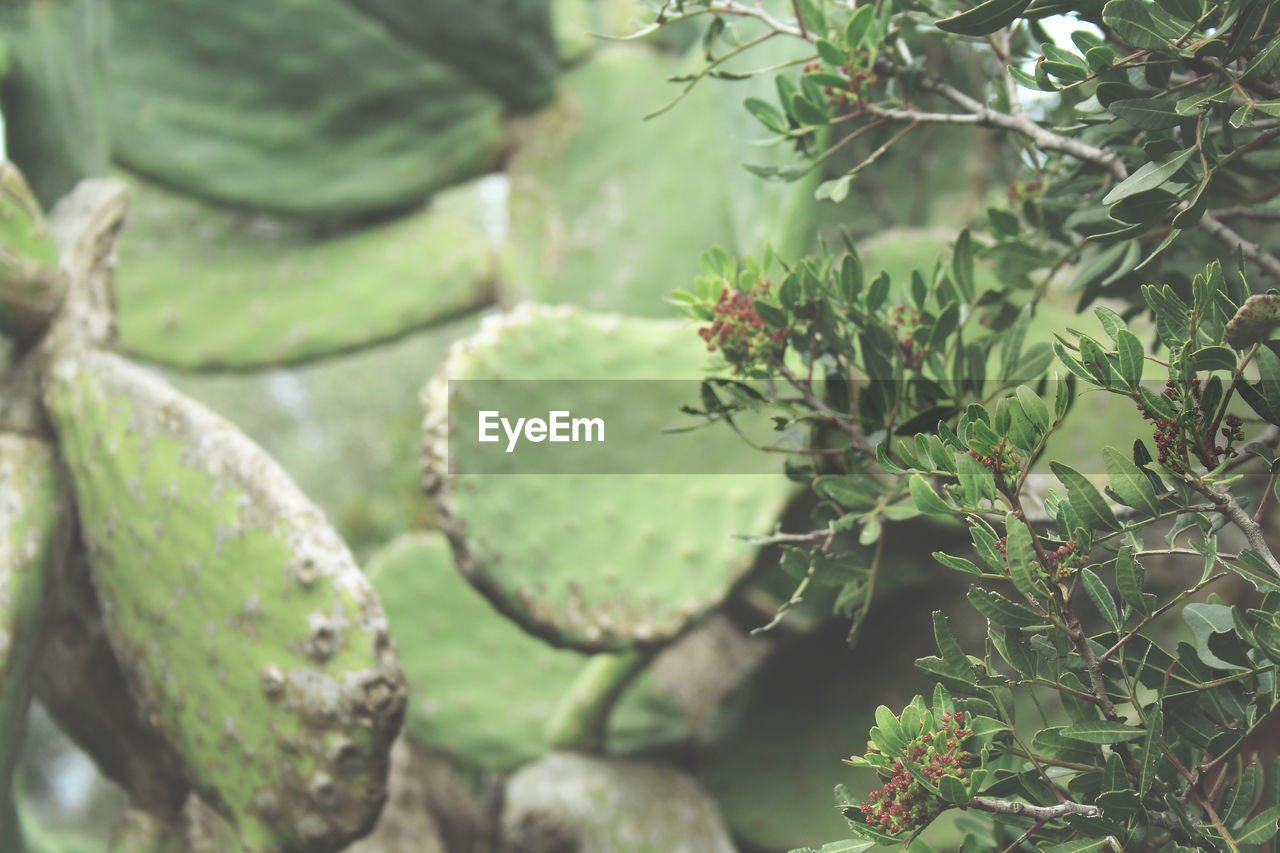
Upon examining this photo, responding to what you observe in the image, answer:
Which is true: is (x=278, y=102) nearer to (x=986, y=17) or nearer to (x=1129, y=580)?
(x=986, y=17)

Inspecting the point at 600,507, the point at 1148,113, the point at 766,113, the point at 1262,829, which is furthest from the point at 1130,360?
the point at 600,507

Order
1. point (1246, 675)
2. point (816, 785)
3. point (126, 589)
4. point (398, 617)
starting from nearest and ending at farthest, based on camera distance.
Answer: point (1246, 675) → point (126, 589) → point (816, 785) → point (398, 617)

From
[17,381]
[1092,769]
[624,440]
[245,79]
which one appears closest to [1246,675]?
[1092,769]

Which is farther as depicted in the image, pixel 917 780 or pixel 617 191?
pixel 617 191

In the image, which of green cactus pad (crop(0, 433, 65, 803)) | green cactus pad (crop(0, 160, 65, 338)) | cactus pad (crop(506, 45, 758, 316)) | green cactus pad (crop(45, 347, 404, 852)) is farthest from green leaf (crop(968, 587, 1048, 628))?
cactus pad (crop(506, 45, 758, 316))

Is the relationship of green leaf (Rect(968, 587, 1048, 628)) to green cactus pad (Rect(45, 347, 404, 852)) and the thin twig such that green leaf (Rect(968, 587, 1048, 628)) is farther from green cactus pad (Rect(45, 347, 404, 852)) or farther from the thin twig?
green cactus pad (Rect(45, 347, 404, 852))

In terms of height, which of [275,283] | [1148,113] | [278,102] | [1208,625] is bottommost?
[275,283]

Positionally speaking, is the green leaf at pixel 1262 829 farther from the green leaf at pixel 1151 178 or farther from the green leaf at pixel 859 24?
the green leaf at pixel 859 24

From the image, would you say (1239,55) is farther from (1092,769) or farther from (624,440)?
(624,440)
